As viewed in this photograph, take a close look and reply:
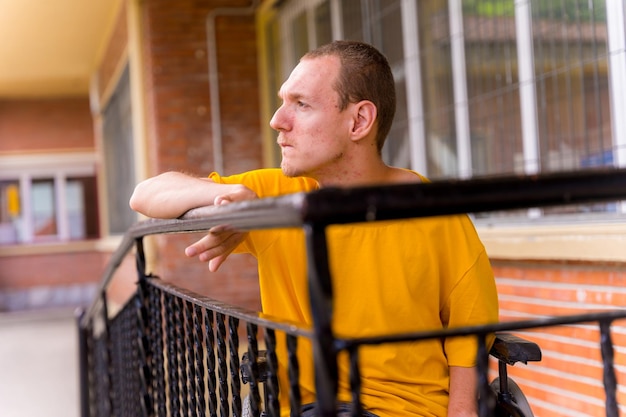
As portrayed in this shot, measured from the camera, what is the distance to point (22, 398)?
7.12 m

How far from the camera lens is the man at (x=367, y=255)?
5.26 ft

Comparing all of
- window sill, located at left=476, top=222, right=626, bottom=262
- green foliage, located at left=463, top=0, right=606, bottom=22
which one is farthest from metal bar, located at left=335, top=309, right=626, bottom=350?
green foliage, located at left=463, top=0, right=606, bottom=22

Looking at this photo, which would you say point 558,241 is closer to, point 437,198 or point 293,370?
point 293,370

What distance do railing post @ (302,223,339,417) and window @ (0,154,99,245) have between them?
15867mm

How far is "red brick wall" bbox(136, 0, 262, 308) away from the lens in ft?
24.1

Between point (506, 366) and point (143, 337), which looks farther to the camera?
point (143, 337)

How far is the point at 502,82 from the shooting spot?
4.12 metres

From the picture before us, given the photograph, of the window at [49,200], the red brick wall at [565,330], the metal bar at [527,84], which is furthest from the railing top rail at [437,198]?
the window at [49,200]

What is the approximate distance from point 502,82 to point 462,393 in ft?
8.91

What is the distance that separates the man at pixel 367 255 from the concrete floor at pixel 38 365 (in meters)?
5.29

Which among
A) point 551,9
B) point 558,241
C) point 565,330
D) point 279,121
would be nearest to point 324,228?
point 279,121

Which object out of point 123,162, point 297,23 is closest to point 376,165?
point 297,23

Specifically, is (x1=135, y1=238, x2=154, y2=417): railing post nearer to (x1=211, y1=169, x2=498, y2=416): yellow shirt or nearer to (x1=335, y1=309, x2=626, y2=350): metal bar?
(x1=211, y1=169, x2=498, y2=416): yellow shirt

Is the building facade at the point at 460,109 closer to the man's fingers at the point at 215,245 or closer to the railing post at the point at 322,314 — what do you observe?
the man's fingers at the point at 215,245
